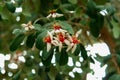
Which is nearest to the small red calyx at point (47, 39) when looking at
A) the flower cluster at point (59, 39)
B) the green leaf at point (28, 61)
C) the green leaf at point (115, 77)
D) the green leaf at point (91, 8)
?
the flower cluster at point (59, 39)

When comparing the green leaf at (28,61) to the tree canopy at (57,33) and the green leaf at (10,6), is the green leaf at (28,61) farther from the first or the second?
the green leaf at (10,6)

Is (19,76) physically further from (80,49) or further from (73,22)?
(80,49)

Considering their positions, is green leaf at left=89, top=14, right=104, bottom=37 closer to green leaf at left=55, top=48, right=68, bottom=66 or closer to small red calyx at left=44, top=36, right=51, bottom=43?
green leaf at left=55, top=48, right=68, bottom=66

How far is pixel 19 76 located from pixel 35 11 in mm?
366

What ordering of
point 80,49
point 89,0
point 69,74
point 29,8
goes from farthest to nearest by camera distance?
point 69,74 < point 29,8 < point 89,0 < point 80,49

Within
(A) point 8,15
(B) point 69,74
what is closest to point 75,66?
(B) point 69,74

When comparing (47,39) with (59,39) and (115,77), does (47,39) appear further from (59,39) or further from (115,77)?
(115,77)

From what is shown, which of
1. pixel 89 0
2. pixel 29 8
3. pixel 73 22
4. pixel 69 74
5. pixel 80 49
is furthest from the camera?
pixel 69 74

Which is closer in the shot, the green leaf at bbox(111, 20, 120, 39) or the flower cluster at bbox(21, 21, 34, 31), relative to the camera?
the flower cluster at bbox(21, 21, 34, 31)

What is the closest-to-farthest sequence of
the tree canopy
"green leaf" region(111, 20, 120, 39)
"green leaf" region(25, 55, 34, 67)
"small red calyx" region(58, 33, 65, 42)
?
"small red calyx" region(58, 33, 65, 42) → the tree canopy → "green leaf" region(111, 20, 120, 39) → "green leaf" region(25, 55, 34, 67)

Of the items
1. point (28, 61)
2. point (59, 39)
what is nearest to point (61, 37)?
point (59, 39)

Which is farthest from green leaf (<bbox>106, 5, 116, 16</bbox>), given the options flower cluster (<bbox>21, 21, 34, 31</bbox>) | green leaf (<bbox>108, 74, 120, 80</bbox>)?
flower cluster (<bbox>21, 21, 34, 31</bbox>)

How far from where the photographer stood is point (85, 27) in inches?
72.4

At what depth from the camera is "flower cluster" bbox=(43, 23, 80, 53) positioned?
1.21 meters
